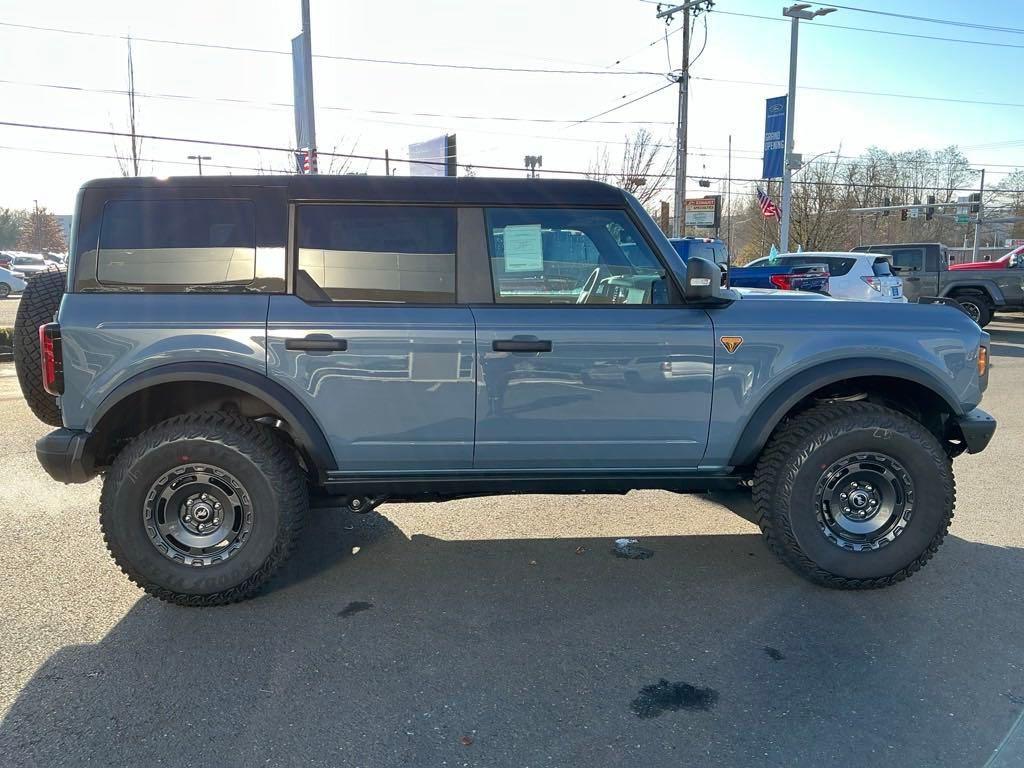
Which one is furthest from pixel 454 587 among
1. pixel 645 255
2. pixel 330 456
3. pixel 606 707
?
pixel 645 255

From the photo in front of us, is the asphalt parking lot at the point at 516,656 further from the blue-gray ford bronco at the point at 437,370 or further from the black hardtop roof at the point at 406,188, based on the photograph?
the black hardtop roof at the point at 406,188

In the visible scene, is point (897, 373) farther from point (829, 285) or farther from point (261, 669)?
point (829, 285)

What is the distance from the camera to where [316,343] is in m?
3.35

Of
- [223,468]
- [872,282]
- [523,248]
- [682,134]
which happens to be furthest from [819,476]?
[682,134]

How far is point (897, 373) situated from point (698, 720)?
78.1 inches

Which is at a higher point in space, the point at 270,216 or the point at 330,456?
the point at 270,216

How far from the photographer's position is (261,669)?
2.98m

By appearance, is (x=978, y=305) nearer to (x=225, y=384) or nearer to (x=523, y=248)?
(x=523, y=248)

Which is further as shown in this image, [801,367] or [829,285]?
[829,285]

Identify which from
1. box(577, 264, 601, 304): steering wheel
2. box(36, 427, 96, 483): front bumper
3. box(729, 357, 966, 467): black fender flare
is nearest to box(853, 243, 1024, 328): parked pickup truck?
box(729, 357, 966, 467): black fender flare

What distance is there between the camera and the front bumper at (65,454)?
334 centimetres

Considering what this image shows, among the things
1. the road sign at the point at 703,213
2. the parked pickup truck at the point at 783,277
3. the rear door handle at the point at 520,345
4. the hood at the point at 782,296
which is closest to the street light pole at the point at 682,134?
the road sign at the point at 703,213

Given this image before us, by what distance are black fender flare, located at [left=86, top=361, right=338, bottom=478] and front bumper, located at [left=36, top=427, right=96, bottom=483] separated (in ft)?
0.26

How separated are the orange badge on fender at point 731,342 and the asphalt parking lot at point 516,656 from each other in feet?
4.08
